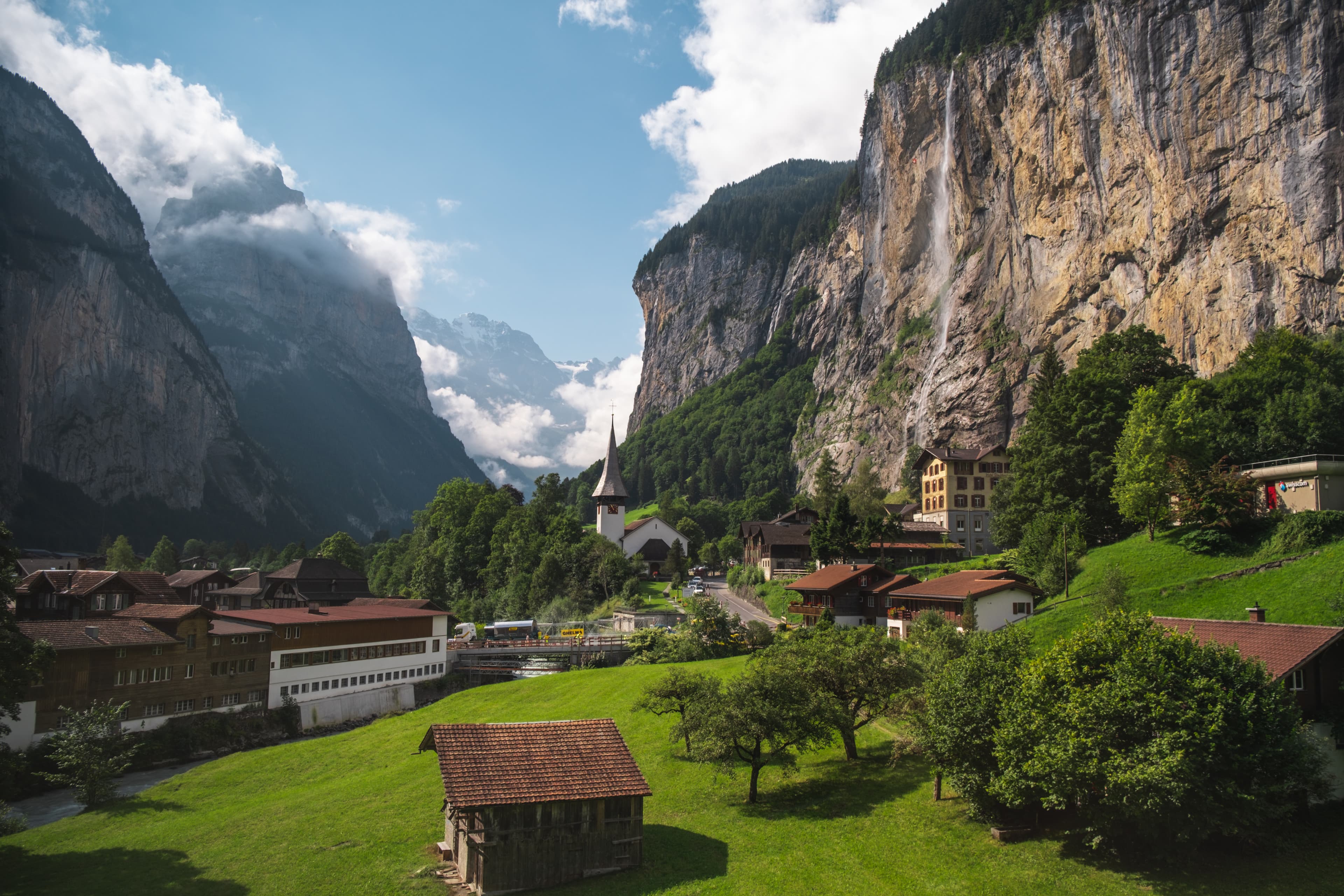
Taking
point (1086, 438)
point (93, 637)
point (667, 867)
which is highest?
point (1086, 438)

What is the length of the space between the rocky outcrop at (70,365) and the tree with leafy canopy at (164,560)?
38.3m

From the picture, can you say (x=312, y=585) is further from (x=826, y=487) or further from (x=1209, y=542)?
(x=1209, y=542)

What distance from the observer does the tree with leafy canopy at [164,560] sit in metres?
133

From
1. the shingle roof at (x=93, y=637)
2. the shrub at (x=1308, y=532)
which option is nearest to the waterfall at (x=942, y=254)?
the shrub at (x=1308, y=532)

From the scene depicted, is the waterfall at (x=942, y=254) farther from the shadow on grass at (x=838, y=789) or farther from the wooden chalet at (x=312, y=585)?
the shadow on grass at (x=838, y=789)

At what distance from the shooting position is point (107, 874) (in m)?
25.8

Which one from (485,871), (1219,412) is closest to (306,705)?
(485,871)

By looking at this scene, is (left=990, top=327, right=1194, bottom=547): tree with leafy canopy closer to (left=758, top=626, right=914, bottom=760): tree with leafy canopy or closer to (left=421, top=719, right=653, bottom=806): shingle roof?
(left=758, top=626, right=914, bottom=760): tree with leafy canopy

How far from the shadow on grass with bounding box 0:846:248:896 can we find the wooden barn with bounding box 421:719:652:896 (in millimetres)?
7143

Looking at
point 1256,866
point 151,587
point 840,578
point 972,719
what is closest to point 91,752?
point 151,587

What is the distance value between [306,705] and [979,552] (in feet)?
226

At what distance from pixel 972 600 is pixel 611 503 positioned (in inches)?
2749

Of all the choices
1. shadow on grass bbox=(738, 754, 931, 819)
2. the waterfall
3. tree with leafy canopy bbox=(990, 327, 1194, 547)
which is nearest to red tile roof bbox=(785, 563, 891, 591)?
tree with leafy canopy bbox=(990, 327, 1194, 547)

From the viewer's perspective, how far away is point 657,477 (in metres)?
192
